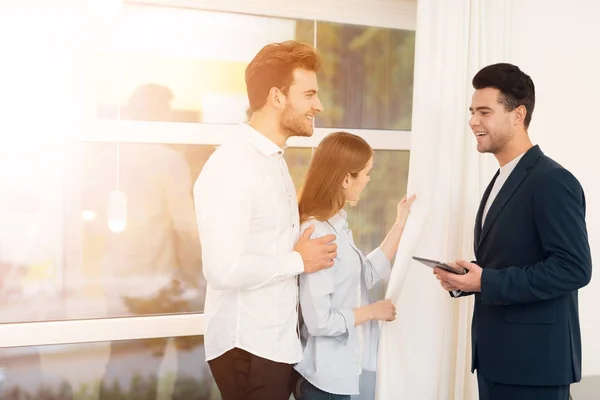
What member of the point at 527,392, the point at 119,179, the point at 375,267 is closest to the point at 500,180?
the point at 375,267

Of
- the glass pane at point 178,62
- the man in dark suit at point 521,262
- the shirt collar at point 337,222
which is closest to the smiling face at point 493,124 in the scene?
the man in dark suit at point 521,262

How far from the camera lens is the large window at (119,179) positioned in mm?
2363

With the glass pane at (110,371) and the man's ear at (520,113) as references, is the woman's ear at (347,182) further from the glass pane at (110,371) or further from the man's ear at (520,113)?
the glass pane at (110,371)

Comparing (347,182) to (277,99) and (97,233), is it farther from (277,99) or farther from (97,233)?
(97,233)

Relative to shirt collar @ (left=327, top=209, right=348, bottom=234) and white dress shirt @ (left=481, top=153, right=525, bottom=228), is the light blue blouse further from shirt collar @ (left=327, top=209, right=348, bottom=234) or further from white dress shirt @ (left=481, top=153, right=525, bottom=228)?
white dress shirt @ (left=481, top=153, right=525, bottom=228)

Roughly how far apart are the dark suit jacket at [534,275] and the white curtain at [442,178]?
16.9 inches

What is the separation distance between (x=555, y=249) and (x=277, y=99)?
0.93 metres

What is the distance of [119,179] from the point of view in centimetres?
247

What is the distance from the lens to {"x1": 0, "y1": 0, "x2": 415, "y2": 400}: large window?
7.75 feet

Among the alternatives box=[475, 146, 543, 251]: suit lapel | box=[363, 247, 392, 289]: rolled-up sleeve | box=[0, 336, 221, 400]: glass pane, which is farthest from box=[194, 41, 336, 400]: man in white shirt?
box=[0, 336, 221, 400]: glass pane

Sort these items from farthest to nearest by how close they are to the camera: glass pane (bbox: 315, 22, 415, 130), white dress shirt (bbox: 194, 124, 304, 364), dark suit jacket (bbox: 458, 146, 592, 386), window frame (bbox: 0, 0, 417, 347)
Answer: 1. glass pane (bbox: 315, 22, 415, 130)
2. window frame (bbox: 0, 0, 417, 347)
3. dark suit jacket (bbox: 458, 146, 592, 386)
4. white dress shirt (bbox: 194, 124, 304, 364)

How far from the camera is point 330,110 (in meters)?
2.77

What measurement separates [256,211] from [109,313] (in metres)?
A: 1.01

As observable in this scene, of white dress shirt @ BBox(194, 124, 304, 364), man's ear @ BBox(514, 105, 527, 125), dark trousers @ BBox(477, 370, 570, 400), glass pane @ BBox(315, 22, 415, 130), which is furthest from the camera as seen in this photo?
glass pane @ BBox(315, 22, 415, 130)
